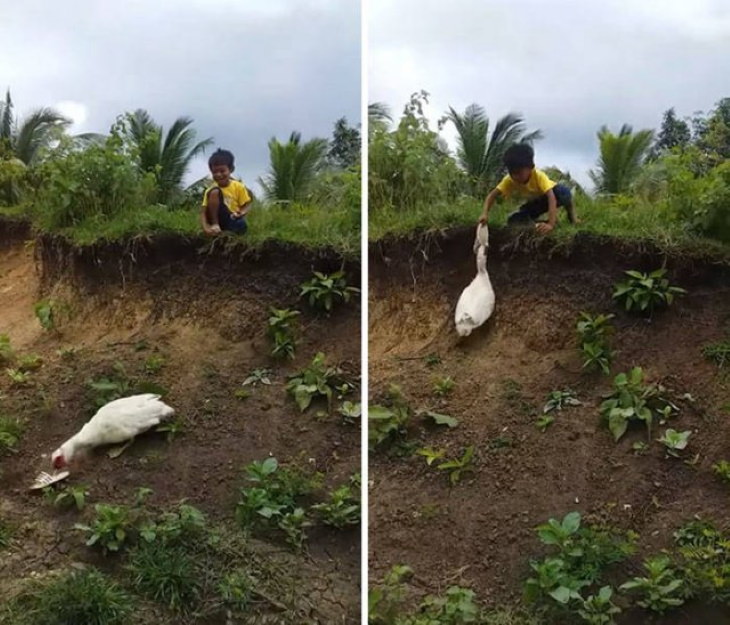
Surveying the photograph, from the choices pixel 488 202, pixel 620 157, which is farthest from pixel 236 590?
pixel 620 157

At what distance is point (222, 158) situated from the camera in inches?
80.9

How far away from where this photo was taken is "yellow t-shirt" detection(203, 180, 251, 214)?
2068mm

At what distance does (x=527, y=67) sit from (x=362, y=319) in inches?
25.2

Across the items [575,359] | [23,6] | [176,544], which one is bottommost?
[176,544]

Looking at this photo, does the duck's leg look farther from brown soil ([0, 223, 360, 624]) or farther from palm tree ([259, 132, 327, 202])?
palm tree ([259, 132, 327, 202])

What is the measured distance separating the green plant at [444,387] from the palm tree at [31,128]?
39.7 inches

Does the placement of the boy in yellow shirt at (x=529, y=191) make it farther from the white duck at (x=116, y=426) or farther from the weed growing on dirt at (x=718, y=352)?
the white duck at (x=116, y=426)

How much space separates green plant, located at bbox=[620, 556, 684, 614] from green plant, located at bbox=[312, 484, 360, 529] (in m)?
0.53

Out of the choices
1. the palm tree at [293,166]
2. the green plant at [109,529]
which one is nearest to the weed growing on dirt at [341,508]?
the green plant at [109,529]

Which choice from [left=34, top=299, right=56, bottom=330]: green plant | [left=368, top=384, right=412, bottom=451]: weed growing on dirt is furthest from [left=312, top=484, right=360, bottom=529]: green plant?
[left=34, top=299, right=56, bottom=330]: green plant

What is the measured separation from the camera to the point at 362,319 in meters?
2.00

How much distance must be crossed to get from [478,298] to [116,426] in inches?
31.8

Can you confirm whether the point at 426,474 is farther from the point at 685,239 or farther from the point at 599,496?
the point at 685,239

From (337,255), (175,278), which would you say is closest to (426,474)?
(337,255)
